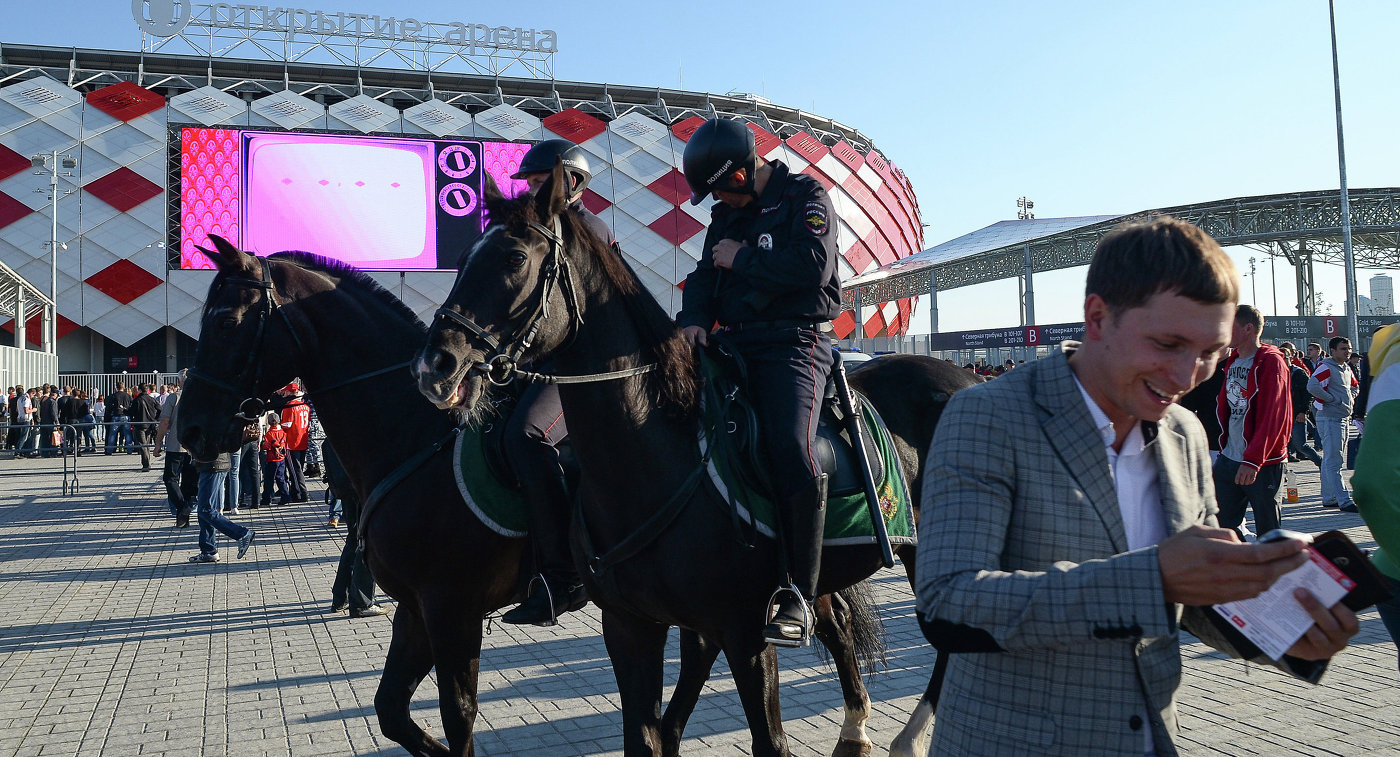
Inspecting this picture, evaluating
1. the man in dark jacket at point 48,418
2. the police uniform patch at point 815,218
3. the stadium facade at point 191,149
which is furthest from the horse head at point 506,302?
the stadium facade at point 191,149

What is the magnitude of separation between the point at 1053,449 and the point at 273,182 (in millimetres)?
41511

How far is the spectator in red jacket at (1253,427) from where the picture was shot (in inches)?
265

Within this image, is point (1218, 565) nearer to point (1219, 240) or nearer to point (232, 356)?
point (232, 356)

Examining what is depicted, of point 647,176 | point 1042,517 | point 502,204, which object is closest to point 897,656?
point 502,204

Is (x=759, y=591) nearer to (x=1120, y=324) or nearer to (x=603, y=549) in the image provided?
(x=603, y=549)

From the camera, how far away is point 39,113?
145 ft

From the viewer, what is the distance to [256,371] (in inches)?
174

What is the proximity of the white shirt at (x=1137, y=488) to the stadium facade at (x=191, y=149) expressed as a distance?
1544 inches

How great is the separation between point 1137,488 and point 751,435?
1.83 m

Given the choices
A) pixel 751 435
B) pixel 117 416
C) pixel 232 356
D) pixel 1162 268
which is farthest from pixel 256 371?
pixel 117 416

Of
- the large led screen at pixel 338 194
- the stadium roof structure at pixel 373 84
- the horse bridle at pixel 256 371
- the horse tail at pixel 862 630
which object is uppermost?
the stadium roof structure at pixel 373 84

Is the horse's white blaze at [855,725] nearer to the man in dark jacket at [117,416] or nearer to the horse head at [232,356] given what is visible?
the horse head at [232,356]

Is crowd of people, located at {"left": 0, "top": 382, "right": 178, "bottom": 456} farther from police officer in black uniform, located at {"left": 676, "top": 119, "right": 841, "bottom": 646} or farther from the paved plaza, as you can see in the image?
police officer in black uniform, located at {"left": 676, "top": 119, "right": 841, "bottom": 646}

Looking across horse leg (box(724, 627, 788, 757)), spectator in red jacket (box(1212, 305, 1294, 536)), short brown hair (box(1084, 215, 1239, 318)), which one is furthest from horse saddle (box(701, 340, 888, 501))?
spectator in red jacket (box(1212, 305, 1294, 536))
